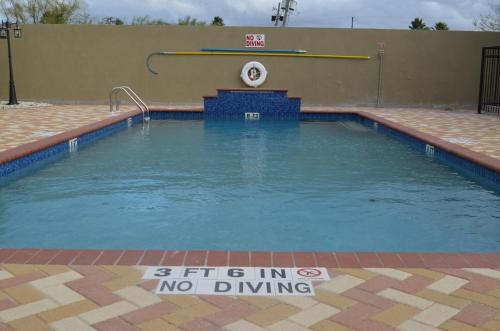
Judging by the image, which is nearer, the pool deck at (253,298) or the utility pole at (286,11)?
the pool deck at (253,298)

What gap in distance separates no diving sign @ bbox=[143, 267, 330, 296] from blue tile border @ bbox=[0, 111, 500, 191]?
331cm

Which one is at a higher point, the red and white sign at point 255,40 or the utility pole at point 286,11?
the utility pole at point 286,11

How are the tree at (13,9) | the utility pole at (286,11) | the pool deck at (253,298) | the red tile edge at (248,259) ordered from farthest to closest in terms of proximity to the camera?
the utility pole at (286,11)
the tree at (13,9)
the red tile edge at (248,259)
the pool deck at (253,298)

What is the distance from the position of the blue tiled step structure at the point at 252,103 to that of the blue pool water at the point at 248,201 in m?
4.29

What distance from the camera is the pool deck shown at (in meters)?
2.16

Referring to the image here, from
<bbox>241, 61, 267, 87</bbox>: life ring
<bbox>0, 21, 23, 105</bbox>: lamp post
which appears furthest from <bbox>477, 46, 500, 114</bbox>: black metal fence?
<bbox>0, 21, 23, 105</bbox>: lamp post

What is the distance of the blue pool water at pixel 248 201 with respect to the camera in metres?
3.62

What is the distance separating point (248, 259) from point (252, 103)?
30.2 ft

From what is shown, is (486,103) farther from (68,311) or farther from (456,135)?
(68,311)

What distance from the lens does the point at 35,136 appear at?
710 cm

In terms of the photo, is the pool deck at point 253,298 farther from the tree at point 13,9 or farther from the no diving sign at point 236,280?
the tree at point 13,9

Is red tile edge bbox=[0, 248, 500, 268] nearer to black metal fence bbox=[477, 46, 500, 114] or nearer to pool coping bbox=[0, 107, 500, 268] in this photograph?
pool coping bbox=[0, 107, 500, 268]

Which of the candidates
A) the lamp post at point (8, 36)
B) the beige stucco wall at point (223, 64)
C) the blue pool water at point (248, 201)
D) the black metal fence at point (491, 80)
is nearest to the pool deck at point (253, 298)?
the blue pool water at point (248, 201)

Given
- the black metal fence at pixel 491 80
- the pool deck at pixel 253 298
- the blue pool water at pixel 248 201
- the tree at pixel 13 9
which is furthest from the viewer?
the tree at pixel 13 9
